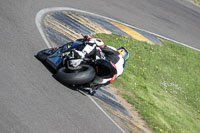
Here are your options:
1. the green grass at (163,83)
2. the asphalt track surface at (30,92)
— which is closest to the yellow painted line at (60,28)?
the asphalt track surface at (30,92)

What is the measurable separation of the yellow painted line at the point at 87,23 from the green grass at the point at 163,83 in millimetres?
391

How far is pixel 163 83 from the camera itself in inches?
515

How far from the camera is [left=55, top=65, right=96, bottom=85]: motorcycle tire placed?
8.43 meters

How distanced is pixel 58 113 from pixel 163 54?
8598 mm

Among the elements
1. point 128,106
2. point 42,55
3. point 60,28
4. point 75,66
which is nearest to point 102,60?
point 75,66

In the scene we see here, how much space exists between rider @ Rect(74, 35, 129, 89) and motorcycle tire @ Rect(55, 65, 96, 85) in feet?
1.35

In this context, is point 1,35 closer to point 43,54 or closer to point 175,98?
point 43,54

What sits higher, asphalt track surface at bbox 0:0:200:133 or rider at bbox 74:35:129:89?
rider at bbox 74:35:129:89

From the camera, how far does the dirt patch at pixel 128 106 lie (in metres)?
9.63

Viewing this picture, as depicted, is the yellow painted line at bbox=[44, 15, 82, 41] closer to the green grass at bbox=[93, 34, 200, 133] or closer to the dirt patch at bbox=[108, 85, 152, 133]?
the green grass at bbox=[93, 34, 200, 133]

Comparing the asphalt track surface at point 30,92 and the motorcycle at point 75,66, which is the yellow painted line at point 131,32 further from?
the motorcycle at point 75,66

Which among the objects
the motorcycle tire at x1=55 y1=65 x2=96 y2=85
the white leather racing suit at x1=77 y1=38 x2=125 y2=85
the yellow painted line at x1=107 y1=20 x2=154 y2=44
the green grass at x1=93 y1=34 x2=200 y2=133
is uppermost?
→ the white leather racing suit at x1=77 y1=38 x2=125 y2=85

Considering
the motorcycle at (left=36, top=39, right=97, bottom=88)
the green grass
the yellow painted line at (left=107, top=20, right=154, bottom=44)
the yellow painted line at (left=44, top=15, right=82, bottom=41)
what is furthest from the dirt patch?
the yellow painted line at (left=107, top=20, right=154, bottom=44)

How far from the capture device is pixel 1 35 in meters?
9.76
